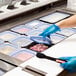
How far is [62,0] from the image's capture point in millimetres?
2250

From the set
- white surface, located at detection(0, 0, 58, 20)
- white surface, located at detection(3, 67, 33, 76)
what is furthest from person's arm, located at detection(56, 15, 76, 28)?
white surface, located at detection(3, 67, 33, 76)

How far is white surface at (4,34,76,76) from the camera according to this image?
966 mm

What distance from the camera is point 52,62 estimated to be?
105 cm

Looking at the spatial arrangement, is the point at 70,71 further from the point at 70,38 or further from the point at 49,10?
the point at 49,10

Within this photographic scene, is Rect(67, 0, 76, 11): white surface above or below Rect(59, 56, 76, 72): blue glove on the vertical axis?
above

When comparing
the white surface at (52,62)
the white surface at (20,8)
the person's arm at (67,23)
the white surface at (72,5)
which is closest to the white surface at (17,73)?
the white surface at (52,62)

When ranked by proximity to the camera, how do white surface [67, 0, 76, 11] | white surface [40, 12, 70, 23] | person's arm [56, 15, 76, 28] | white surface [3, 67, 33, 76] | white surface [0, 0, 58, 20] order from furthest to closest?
white surface [67, 0, 76, 11] < white surface [40, 12, 70, 23] < white surface [0, 0, 58, 20] < person's arm [56, 15, 76, 28] < white surface [3, 67, 33, 76]

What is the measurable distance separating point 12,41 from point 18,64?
0.94ft

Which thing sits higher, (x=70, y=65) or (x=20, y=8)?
(x=20, y=8)

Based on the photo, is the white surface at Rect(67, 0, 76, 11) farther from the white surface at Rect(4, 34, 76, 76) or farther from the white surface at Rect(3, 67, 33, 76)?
the white surface at Rect(3, 67, 33, 76)

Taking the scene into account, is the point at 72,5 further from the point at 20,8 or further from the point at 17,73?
the point at 17,73

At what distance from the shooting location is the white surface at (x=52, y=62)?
97cm

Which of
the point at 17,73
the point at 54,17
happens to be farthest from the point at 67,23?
the point at 17,73

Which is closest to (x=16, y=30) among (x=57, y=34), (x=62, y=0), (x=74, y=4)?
(x=57, y=34)
